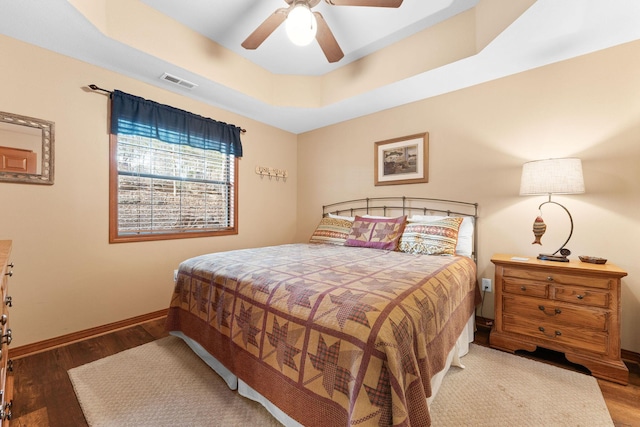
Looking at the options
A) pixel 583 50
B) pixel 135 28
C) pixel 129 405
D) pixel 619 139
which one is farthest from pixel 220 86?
pixel 619 139

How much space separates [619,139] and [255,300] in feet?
9.84

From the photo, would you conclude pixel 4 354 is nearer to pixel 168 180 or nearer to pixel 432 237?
pixel 168 180

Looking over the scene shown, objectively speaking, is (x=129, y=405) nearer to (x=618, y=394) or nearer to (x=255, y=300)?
(x=255, y=300)

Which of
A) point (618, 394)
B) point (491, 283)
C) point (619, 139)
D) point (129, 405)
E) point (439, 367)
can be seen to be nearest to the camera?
point (439, 367)

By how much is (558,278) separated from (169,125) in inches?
150

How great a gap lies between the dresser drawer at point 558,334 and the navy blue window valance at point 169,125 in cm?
342

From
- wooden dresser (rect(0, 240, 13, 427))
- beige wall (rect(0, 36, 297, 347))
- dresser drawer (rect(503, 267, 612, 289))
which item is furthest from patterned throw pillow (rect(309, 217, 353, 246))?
wooden dresser (rect(0, 240, 13, 427))

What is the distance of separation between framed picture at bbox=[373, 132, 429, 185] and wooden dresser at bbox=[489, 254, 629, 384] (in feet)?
4.23

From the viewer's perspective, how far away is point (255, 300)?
56.8 inches

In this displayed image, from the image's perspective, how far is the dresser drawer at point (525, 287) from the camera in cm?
198

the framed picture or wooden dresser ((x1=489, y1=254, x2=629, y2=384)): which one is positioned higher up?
the framed picture

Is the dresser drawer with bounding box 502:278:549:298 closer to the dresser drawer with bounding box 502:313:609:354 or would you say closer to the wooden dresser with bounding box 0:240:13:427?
the dresser drawer with bounding box 502:313:609:354

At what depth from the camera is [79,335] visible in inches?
91.4

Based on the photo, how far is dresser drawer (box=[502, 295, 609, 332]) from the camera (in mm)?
1797
